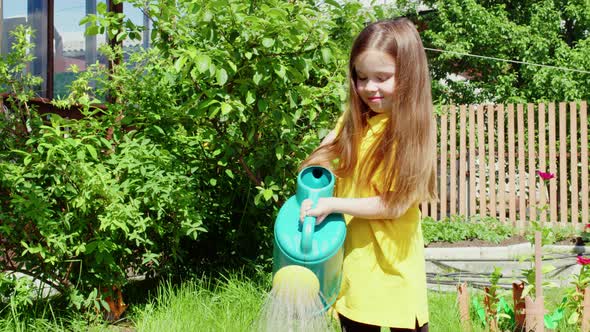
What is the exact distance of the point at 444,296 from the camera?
3.89 m

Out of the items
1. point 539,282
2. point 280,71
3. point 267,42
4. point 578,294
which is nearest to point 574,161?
point 578,294

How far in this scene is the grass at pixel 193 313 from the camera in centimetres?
291

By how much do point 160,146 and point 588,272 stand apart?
2.09m

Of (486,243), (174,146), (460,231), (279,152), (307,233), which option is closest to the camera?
(307,233)

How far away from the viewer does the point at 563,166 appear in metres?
8.03

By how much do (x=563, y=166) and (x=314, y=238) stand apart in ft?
22.7

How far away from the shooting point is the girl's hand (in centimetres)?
182

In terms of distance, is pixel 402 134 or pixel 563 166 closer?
pixel 402 134

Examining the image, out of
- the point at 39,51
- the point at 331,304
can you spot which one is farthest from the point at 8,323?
the point at 39,51

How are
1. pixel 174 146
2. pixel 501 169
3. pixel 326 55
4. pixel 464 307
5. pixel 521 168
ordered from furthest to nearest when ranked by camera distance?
pixel 501 169 < pixel 521 168 < pixel 174 146 < pixel 464 307 < pixel 326 55

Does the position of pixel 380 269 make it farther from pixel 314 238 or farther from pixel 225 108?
pixel 225 108

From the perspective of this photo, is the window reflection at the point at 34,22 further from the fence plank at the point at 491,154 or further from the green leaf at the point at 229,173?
the fence plank at the point at 491,154

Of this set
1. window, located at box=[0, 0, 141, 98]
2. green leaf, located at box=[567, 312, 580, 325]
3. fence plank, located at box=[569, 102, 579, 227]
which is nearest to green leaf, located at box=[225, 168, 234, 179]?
green leaf, located at box=[567, 312, 580, 325]

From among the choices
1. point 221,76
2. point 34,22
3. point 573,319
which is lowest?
point 573,319
